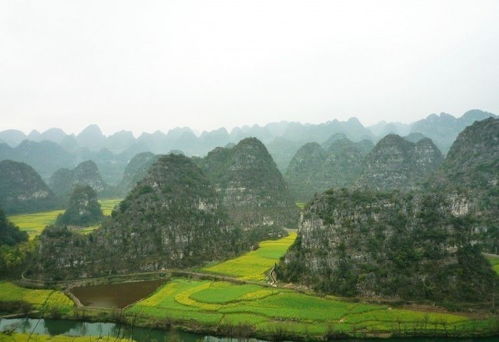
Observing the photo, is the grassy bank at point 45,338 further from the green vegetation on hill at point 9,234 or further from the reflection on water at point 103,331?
the green vegetation on hill at point 9,234

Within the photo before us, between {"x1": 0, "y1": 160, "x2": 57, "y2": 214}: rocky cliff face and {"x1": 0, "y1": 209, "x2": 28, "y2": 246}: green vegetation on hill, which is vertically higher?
{"x1": 0, "y1": 160, "x2": 57, "y2": 214}: rocky cliff face

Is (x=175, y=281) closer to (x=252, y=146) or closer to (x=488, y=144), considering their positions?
(x=252, y=146)

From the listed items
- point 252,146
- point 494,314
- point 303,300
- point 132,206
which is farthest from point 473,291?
point 252,146

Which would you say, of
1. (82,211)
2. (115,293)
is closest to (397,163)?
(82,211)

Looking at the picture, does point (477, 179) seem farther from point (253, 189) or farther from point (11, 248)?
point (11, 248)

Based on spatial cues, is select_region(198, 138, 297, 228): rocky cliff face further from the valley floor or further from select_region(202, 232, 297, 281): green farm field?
the valley floor

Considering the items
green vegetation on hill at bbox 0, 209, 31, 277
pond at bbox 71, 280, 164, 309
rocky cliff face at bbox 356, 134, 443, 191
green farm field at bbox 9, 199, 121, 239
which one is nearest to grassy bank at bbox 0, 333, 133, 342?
pond at bbox 71, 280, 164, 309
